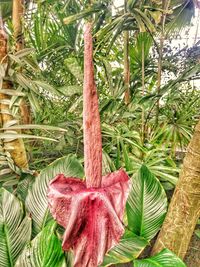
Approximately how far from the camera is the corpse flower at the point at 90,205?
0.51ft

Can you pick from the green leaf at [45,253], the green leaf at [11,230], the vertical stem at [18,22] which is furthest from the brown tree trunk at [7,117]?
the vertical stem at [18,22]

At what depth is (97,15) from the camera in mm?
1146

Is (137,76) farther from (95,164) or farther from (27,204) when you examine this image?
(95,164)

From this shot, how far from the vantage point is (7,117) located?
734 mm

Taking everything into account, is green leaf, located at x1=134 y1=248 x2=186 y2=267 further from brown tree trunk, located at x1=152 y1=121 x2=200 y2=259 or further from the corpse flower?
the corpse flower

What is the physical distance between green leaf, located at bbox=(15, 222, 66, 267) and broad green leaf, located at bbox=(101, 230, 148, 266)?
156 millimetres

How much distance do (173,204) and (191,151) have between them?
0.53 feet

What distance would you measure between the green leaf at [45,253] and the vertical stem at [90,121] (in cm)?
42

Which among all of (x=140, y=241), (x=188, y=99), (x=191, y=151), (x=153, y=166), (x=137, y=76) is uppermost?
(x=137, y=76)

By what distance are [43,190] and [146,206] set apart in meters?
0.31

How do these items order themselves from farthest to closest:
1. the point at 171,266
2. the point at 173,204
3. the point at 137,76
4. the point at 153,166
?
the point at 137,76 → the point at 153,166 → the point at 173,204 → the point at 171,266

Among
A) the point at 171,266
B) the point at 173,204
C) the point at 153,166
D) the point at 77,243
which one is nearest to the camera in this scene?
the point at 77,243

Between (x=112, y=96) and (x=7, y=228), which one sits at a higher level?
(x=112, y=96)

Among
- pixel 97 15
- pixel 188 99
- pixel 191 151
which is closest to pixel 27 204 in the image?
pixel 191 151
